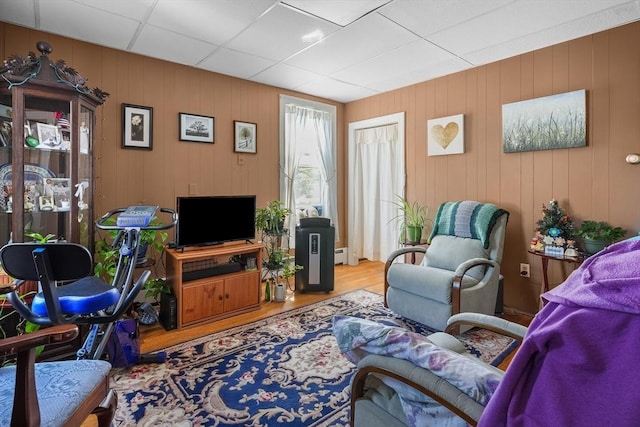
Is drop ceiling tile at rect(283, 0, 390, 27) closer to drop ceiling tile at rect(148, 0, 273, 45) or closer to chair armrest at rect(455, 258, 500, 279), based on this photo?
drop ceiling tile at rect(148, 0, 273, 45)

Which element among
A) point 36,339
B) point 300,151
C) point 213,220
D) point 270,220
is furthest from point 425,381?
point 300,151

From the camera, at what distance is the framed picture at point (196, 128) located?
352 cm

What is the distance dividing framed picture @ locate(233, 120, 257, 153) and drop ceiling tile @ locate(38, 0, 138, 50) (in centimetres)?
133

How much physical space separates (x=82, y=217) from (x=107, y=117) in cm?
113

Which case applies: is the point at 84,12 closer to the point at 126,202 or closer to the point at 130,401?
the point at 126,202

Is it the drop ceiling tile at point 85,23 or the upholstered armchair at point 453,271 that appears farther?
the upholstered armchair at point 453,271

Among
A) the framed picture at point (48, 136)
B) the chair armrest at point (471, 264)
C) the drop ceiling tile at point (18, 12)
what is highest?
the drop ceiling tile at point (18, 12)

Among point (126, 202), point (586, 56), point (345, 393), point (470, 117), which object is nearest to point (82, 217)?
point (126, 202)

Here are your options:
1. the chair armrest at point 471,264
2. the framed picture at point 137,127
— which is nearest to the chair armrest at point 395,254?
the chair armrest at point 471,264

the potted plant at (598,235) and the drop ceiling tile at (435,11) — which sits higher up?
the drop ceiling tile at (435,11)

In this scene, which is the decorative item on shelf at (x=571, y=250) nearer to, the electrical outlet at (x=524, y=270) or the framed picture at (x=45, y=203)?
the electrical outlet at (x=524, y=270)

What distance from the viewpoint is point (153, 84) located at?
131 inches

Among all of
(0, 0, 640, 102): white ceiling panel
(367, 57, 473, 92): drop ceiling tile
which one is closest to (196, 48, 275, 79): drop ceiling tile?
(0, 0, 640, 102): white ceiling panel

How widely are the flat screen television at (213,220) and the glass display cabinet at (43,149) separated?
2.39 feet
